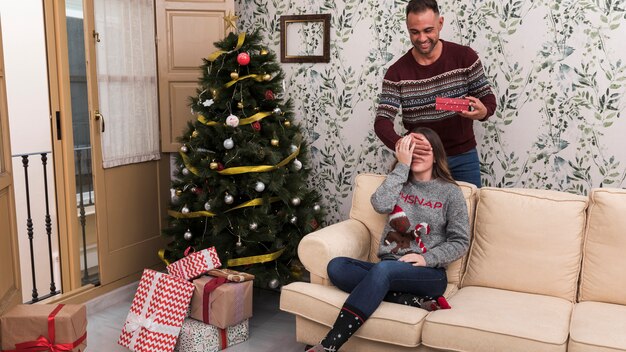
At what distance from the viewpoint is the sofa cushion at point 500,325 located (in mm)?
2074

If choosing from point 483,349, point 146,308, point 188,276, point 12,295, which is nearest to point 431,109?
point 483,349

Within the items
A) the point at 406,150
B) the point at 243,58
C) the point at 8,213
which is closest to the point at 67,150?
the point at 8,213

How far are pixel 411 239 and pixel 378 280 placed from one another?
34 centimetres

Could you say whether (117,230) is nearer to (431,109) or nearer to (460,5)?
(431,109)

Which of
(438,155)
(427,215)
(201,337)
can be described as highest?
(438,155)

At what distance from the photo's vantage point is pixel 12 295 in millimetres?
2787

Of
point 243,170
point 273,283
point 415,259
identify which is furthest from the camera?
point 273,283

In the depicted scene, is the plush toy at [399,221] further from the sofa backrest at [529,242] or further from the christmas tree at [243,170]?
the christmas tree at [243,170]

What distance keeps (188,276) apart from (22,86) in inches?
126

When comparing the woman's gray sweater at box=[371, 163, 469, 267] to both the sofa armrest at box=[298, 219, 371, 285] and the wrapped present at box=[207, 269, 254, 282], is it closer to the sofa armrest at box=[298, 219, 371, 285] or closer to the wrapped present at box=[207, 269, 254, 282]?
the sofa armrest at box=[298, 219, 371, 285]

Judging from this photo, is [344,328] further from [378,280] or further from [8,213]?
[8,213]

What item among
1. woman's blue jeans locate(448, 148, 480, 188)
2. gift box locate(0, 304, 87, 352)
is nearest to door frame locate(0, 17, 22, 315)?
gift box locate(0, 304, 87, 352)

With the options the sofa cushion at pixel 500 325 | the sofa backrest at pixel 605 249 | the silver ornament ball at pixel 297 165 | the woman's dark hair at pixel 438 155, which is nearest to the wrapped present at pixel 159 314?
the silver ornament ball at pixel 297 165

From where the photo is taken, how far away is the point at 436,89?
9.23 feet
